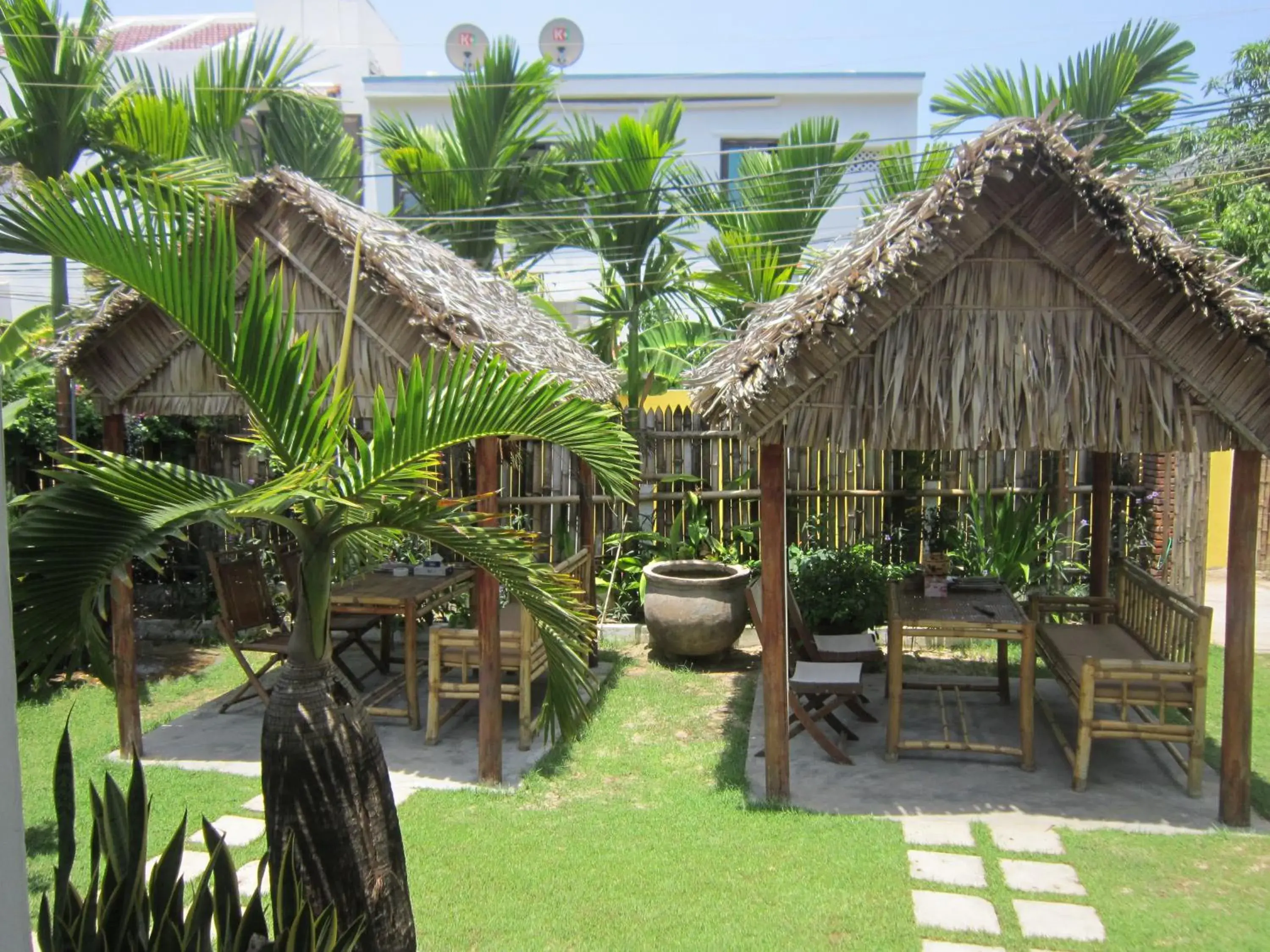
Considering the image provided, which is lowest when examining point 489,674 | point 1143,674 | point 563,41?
point 489,674

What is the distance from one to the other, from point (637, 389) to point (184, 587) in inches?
188

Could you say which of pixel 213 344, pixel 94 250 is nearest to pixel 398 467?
pixel 213 344

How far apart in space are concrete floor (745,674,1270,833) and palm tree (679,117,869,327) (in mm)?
4525

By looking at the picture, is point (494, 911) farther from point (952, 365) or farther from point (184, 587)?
A: point (184, 587)

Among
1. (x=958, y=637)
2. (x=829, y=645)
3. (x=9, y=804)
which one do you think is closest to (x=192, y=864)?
(x=9, y=804)

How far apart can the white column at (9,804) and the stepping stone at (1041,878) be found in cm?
→ 422

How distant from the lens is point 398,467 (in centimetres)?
360

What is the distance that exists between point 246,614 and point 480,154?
587 centimetres

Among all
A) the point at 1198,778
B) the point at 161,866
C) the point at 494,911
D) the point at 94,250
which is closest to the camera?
the point at 161,866

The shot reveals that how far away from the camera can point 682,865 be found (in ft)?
16.7

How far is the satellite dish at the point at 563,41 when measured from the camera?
18.6m

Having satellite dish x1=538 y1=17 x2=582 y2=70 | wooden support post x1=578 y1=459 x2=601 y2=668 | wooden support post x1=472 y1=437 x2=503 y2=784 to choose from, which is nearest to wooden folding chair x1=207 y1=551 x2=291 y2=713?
wooden support post x1=472 y1=437 x2=503 y2=784

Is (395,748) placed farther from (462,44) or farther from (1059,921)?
(462,44)

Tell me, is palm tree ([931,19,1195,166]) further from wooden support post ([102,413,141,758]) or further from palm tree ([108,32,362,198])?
wooden support post ([102,413,141,758])
